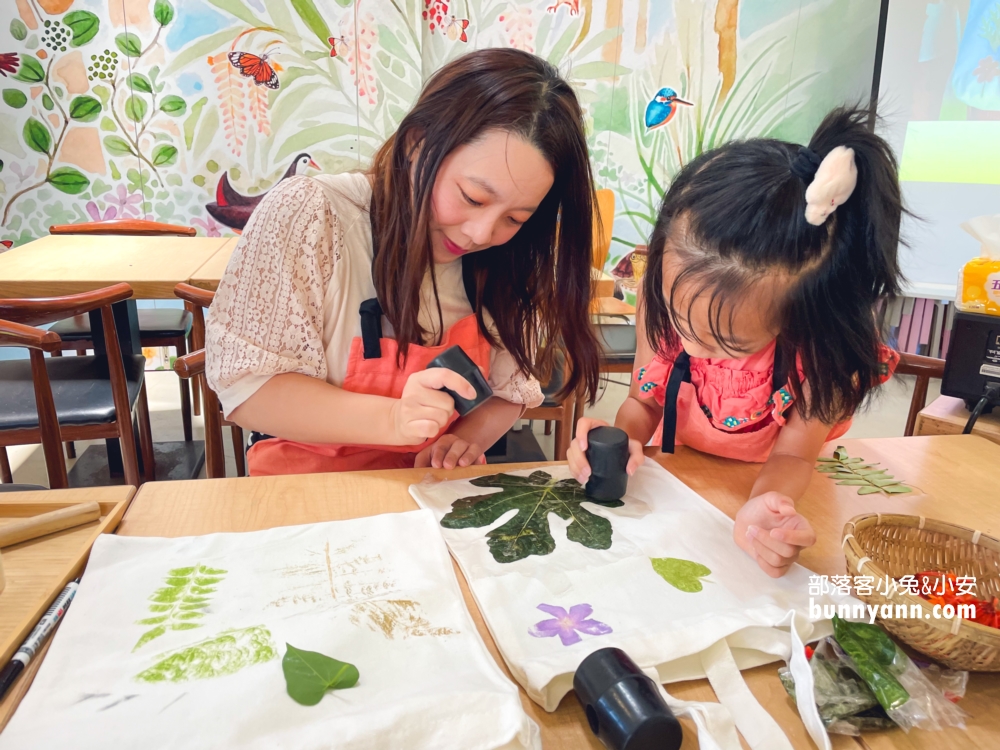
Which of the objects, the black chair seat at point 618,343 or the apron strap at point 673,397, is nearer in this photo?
the apron strap at point 673,397

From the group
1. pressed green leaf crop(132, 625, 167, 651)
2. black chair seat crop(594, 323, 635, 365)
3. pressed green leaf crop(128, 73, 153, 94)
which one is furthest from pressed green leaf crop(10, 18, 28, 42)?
pressed green leaf crop(132, 625, 167, 651)

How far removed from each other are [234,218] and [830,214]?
3.38 meters

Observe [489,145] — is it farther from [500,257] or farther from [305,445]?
[305,445]

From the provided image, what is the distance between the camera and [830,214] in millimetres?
782

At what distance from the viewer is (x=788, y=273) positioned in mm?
815

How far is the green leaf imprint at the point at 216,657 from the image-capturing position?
520 mm

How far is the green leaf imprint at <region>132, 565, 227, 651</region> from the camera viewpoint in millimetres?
578

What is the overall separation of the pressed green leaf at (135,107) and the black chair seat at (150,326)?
118 centimetres

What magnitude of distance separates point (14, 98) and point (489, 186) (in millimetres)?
3417

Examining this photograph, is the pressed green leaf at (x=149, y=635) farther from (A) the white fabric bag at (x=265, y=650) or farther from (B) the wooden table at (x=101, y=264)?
(B) the wooden table at (x=101, y=264)

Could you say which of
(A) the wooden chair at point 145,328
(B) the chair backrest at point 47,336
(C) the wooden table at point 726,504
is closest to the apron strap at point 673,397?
(C) the wooden table at point 726,504

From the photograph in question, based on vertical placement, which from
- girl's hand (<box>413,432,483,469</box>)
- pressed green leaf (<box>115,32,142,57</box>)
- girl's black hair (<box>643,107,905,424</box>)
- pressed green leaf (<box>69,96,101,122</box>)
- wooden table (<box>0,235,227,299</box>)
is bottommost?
girl's hand (<box>413,432,483,469</box>)

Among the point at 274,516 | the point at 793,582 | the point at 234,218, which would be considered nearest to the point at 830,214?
the point at 793,582

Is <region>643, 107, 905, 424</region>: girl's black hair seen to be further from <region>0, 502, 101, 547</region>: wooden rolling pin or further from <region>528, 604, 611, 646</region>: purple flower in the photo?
<region>0, 502, 101, 547</region>: wooden rolling pin
